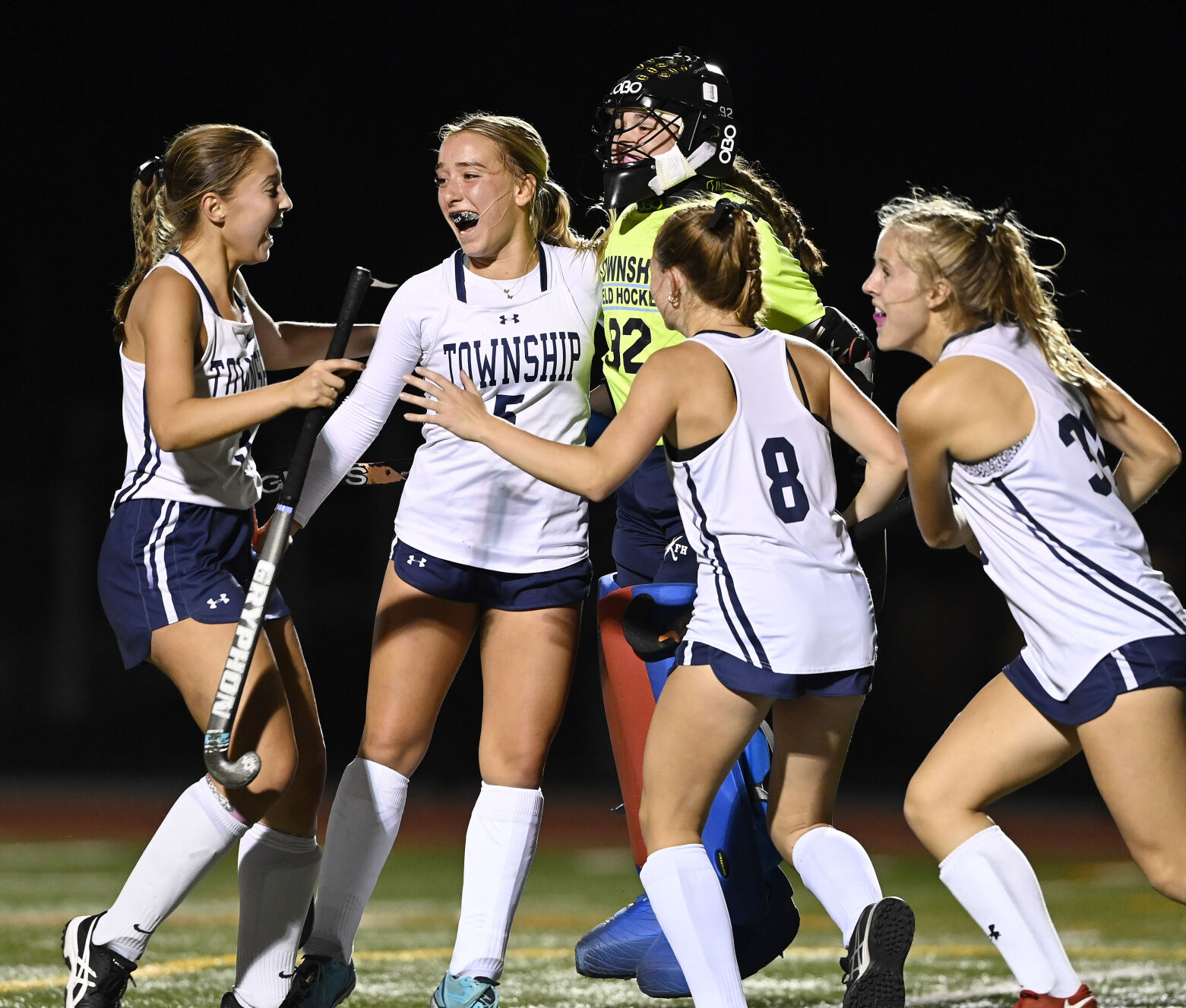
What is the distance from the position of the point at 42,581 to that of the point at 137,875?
8013 mm

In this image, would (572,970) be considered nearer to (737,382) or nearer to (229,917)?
(229,917)

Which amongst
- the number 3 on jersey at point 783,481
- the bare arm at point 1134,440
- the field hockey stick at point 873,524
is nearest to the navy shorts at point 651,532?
the field hockey stick at point 873,524

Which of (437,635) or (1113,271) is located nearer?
(437,635)

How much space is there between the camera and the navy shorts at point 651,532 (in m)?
3.41

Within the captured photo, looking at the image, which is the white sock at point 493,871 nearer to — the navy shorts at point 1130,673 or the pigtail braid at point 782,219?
the navy shorts at point 1130,673

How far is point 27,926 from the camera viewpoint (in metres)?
5.23

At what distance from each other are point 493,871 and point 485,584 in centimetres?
65

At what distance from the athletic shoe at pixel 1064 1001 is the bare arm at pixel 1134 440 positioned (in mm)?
947

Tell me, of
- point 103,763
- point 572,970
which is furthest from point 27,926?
point 103,763

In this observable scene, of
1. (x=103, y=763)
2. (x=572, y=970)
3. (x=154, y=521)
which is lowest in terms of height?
(x=103, y=763)

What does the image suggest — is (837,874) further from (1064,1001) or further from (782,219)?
(782,219)

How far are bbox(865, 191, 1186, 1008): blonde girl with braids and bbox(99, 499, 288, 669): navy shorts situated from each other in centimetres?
144

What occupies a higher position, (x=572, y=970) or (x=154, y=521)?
(x=154, y=521)

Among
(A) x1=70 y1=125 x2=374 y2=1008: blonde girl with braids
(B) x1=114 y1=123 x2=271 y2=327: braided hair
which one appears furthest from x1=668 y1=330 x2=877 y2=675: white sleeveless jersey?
(B) x1=114 y1=123 x2=271 y2=327: braided hair
